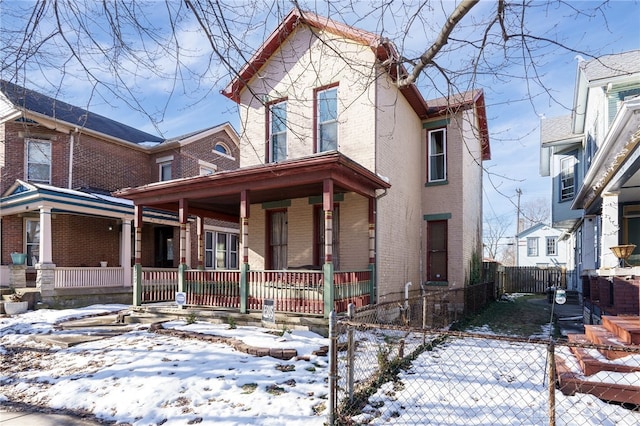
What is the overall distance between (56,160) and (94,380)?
12.9 m

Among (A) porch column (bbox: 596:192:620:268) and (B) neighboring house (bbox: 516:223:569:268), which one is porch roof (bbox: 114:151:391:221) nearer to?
(A) porch column (bbox: 596:192:620:268)

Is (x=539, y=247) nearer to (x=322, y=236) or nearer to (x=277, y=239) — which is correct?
(x=322, y=236)

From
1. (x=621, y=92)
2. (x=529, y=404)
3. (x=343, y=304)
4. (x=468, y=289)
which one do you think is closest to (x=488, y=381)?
(x=529, y=404)

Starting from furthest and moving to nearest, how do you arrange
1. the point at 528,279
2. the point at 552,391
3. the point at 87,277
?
1. the point at 528,279
2. the point at 87,277
3. the point at 552,391

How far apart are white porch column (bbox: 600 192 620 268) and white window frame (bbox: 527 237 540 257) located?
30.8 meters

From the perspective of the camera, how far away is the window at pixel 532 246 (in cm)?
3630

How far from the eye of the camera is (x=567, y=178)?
17234 millimetres

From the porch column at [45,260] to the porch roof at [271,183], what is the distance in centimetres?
341

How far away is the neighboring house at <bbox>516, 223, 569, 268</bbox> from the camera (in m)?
35.2

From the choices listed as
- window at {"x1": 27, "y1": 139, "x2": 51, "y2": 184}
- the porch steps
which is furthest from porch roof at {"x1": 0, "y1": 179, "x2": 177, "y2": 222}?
the porch steps

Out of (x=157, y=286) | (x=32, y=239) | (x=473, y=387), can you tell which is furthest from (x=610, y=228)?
(x=32, y=239)

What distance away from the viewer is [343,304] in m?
8.28

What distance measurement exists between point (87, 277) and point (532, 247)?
1435 inches

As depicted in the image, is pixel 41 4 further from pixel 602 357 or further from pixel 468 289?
pixel 468 289
